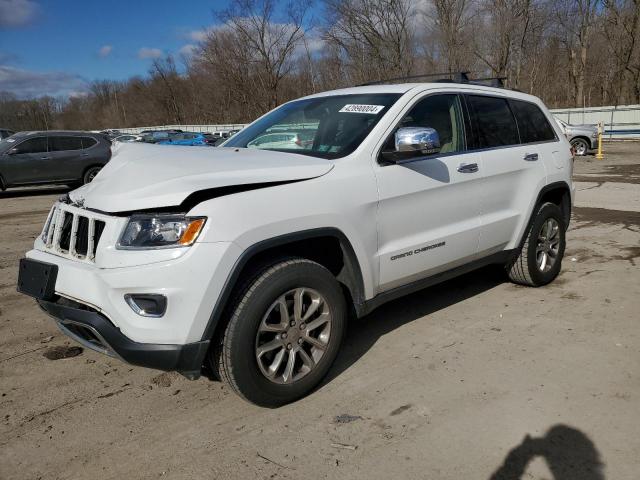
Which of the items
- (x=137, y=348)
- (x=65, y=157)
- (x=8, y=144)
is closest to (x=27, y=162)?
(x=8, y=144)

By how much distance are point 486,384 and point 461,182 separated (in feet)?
4.77

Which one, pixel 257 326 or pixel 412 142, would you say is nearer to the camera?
pixel 257 326

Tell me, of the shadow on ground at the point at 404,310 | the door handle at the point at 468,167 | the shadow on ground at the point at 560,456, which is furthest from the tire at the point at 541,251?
the shadow on ground at the point at 560,456

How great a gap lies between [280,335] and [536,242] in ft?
9.57

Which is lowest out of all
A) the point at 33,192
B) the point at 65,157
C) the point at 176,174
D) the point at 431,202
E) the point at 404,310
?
the point at 404,310

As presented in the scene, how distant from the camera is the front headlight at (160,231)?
2.59 metres

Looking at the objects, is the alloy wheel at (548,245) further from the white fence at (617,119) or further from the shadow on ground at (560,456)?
the white fence at (617,119)

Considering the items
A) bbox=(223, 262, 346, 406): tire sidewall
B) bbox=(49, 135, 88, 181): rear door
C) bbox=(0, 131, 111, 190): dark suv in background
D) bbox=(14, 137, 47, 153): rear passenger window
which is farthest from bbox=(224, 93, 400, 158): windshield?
bbox=(14, 137, 47, 153): rear passenger window

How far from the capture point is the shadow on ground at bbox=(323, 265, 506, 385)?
3795 millimetres

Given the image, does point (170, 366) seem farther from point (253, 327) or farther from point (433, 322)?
point (433, 322)

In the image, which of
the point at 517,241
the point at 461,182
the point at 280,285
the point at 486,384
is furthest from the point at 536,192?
the point at 280,285

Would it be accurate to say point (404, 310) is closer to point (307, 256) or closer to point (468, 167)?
point (468, 167)

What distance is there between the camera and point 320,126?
3.80 metres

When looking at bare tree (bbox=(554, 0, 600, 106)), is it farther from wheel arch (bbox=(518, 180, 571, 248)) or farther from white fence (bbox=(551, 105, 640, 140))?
wheel arch (bbox=(518, 180, 571, 248))
